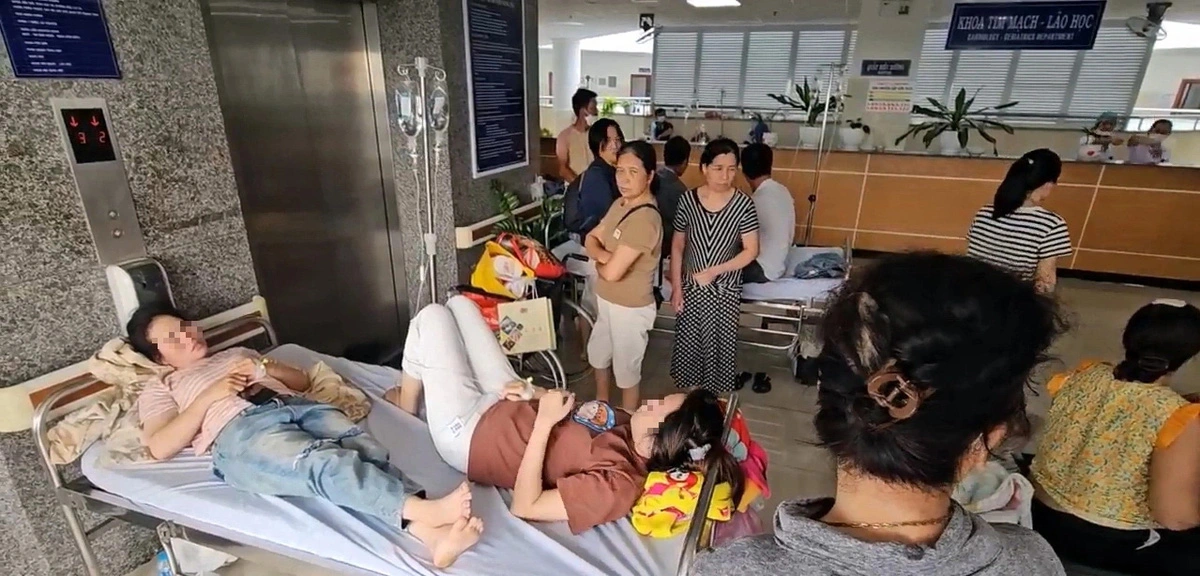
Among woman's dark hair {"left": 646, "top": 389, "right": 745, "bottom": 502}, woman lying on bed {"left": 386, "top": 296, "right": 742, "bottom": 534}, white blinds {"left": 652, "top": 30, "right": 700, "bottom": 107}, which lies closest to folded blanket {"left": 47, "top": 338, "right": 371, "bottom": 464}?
woman lying on bed {"left": 386, "top": 296, "right": 742, "bottom": 534}

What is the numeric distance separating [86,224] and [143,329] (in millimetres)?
342

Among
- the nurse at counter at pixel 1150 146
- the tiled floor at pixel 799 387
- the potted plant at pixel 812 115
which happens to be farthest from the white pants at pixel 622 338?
the nurse at counter at pixel 1150 146

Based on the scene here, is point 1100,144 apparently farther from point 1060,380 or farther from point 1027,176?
point 1060,380

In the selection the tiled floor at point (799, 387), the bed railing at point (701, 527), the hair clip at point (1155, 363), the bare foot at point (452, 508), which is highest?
the hair clip at point (1155, 363)

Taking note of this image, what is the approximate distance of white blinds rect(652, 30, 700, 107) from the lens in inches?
431

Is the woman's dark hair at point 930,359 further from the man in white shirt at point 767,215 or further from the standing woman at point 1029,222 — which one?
the man in white shirt at point 767,215

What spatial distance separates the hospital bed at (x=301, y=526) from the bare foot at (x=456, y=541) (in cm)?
3

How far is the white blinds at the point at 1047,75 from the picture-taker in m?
8.72

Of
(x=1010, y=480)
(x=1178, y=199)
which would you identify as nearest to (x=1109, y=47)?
(x=1178, y=199)

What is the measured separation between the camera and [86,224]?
1.71 metres

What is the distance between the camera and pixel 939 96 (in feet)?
31.9

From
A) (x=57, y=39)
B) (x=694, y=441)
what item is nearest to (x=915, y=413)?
(x=694, y=441)

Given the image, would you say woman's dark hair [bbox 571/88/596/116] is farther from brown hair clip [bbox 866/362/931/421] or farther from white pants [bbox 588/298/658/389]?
brown hair clip [bbox 866/362/931/421]

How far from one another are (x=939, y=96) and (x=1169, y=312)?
9753 mm
